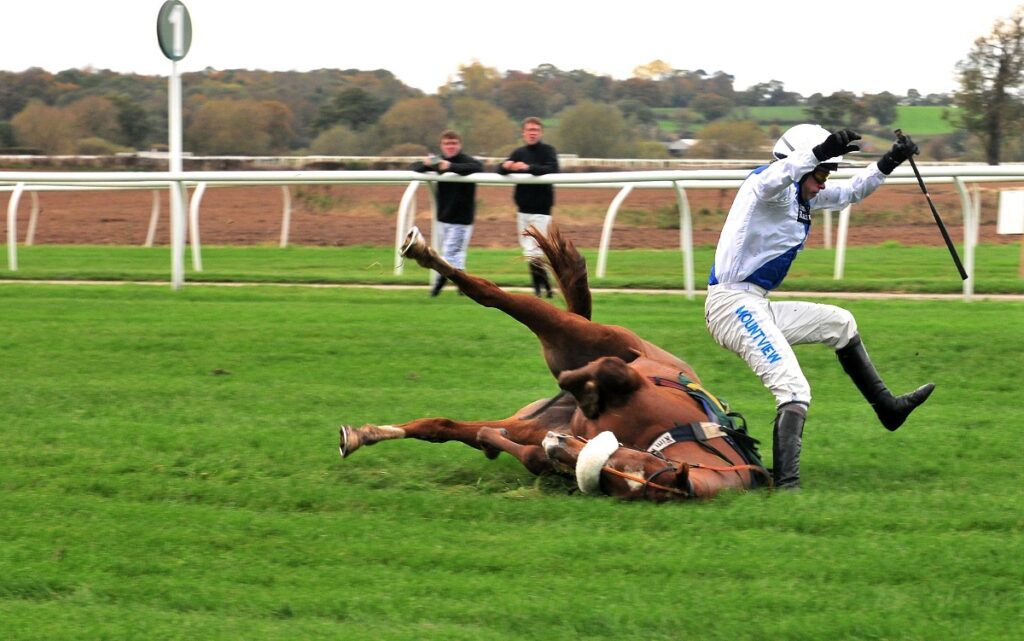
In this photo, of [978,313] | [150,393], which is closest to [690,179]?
[978,313]

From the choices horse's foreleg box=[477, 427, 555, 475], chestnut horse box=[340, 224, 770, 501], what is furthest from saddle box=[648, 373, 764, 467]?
horse's foreleg box=[477, 427, 555, 475]

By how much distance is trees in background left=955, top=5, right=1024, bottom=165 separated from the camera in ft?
65.4

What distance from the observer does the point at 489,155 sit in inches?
1328

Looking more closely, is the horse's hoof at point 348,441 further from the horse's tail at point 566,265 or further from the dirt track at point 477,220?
the dirt track at point 477,220

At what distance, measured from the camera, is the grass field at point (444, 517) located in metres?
4.01

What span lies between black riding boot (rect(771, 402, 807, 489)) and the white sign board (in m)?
7.05

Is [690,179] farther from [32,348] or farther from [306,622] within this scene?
[306,622]

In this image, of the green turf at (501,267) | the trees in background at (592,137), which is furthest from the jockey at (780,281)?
the trees in background at (592,137)

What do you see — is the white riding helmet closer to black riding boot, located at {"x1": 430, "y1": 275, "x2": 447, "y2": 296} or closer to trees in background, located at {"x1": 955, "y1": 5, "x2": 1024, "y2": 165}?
black riding boot, located at {"x1": 430, "y1": 275, "x2": 447, "y2": 296}

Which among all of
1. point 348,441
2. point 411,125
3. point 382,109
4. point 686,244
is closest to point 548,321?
point 348,441

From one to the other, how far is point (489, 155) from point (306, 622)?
30178 millimetres

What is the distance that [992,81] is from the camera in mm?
20062

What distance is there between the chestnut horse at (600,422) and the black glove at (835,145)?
1.10m

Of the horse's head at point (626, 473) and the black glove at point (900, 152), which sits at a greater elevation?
the black glove at point (900, 152)
